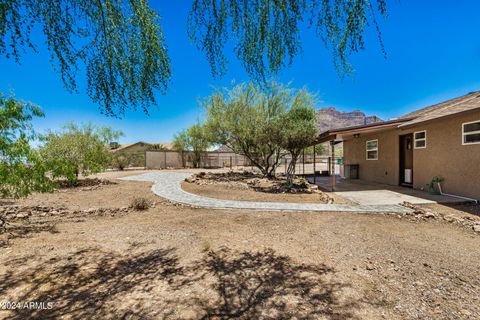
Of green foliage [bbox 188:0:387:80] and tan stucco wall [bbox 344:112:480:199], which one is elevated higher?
green foliage [bbox 188:0:387:80]

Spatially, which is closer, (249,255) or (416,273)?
(416,273)

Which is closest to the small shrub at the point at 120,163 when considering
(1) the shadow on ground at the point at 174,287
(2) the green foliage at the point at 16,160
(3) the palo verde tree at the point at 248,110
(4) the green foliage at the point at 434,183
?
(3) the palo verde tree at the point at 248,110

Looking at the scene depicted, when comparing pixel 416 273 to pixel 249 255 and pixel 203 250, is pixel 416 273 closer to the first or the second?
pixel 249 255

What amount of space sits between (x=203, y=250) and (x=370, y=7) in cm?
368

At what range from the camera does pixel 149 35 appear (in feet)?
7.93

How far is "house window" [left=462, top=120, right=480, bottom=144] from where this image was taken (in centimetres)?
672

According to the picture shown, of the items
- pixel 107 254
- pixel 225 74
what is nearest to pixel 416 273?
pixel 225 74

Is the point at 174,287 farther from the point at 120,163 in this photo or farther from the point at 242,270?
the point at 120,163

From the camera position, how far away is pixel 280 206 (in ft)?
21.3

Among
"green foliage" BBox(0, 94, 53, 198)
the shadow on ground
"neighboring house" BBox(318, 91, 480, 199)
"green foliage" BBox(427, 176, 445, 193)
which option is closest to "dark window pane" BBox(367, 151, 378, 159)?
"neighboring house" BBox(318, 91, 480, 199)

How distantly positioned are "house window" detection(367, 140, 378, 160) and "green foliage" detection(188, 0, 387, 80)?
11.0 meters

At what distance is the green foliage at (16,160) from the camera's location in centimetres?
373

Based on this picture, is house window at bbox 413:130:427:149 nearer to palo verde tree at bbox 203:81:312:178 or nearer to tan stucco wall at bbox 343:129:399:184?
tan stucco wall at bbox 343:129:399:184

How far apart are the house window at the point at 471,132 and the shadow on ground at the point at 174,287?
738 cm
